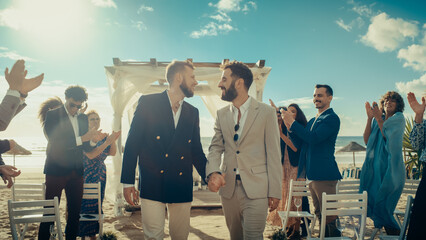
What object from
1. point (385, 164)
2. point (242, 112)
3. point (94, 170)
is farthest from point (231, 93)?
point (94, 170)

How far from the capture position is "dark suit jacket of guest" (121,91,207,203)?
7.13 feet

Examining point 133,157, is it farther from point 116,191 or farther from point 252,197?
point 116,191

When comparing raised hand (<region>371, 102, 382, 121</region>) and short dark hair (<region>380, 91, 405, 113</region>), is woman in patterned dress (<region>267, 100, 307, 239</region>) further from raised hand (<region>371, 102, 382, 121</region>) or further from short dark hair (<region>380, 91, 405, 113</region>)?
short dark hair (<region>380, 91, 405, 113</region>)

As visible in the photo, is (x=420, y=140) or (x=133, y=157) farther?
(x=420, y=140)

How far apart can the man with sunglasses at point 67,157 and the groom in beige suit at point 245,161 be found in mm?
1957

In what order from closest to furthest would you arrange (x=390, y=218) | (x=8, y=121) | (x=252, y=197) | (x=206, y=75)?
(x=8, y=121) < (x=252, y=197) < (x=390, y=218) < (x=206, y=75)

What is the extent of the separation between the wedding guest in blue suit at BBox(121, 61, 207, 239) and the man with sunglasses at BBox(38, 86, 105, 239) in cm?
149

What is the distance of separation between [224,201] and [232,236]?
0.31 m

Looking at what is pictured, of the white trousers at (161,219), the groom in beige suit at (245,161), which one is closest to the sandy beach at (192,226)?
the white trousers at (161,219)

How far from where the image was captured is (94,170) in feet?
14.7

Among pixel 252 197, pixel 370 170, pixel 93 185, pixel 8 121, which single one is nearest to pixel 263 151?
pixel 252 197

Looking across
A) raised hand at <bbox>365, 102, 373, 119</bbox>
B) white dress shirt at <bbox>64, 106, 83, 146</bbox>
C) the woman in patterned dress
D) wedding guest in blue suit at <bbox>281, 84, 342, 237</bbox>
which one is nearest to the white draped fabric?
the woman in patterned dress

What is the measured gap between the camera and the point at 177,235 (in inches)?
88.7

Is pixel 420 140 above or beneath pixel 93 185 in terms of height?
above
